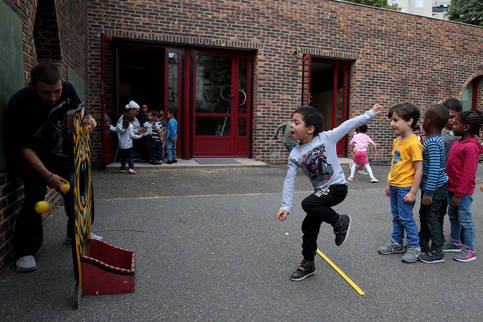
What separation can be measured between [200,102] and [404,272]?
806 centimetres

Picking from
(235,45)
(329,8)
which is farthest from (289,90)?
(329,8)

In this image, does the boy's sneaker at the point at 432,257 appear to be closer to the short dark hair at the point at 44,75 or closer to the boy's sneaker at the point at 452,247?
the boy's sneaker at the point at 452,247

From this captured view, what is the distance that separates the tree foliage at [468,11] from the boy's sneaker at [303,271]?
1020 inches

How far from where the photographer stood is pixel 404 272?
3221mm

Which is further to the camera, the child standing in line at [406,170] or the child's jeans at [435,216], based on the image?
the child's jeans at [435,216]

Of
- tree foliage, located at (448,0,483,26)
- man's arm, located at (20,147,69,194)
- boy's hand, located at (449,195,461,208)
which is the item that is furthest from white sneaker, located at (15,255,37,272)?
tree foliage, located at (448,0,483,26)

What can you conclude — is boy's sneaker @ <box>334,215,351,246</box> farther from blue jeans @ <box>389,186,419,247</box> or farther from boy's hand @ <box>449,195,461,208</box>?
boy's hand @ <box>449,195,461,208</box>

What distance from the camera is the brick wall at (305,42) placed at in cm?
915

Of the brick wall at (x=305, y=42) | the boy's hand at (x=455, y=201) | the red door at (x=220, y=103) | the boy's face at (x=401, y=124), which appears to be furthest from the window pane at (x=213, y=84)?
the boy's hand at (x=455, y=201)

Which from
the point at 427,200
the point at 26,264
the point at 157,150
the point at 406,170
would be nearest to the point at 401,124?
the point at 406,170

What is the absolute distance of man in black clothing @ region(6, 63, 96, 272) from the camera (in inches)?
114

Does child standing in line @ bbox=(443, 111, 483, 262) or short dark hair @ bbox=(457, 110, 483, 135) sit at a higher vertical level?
short dark hair @ bbox=(457, 110, 483, 135)

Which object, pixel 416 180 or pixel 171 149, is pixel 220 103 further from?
pixel 416 180

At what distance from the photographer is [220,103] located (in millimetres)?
10508
